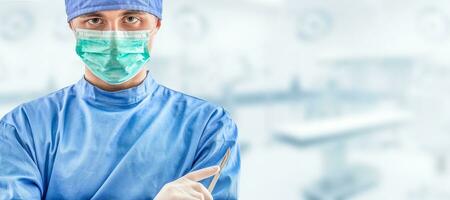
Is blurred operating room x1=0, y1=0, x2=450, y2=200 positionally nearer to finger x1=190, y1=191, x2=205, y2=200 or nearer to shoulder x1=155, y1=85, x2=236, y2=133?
shoulder x1=155, y1=85, x2=236, y2=133

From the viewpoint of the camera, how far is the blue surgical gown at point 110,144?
1.02 metres

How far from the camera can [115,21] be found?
1.02 metres

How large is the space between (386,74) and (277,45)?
656 millimetres

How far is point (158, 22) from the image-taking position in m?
1.11

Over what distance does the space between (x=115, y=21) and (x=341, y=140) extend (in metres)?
1.84

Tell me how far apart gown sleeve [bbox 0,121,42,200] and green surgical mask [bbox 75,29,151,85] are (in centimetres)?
21

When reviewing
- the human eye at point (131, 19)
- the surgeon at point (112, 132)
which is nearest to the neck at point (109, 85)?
the surgeon at point (112, 132)

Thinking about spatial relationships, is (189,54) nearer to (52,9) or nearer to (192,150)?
(52,9)

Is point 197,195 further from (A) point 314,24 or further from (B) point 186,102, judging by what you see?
(A) point 314,24

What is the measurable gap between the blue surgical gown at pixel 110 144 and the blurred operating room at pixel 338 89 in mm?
1469

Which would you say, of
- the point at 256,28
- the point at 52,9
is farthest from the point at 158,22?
the point at 256,28

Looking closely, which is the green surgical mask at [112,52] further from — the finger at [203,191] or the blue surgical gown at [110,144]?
the finger at [203,191]

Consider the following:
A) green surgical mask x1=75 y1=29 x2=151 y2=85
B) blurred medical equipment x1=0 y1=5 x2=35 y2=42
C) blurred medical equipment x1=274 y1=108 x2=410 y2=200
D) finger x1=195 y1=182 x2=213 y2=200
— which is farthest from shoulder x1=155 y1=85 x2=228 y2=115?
blurred medical equipment x1=274 y1=108 x2=410 y2=200

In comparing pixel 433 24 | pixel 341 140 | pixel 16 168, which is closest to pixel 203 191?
pixel 16 168
